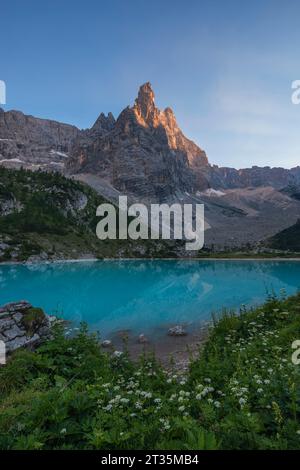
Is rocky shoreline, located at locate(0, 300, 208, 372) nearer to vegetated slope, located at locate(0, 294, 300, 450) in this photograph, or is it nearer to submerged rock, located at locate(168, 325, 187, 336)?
vegetated slope, located at locate(0, 294, 300, 450)

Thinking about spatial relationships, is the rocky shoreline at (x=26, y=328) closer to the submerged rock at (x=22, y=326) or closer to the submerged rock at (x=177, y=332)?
the submerged rock at (x=22, y=326)

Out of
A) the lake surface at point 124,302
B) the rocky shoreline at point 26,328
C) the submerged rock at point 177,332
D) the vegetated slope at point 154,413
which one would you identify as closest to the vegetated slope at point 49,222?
the lake surface at point 124,302

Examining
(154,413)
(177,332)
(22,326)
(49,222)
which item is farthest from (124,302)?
(49,222)

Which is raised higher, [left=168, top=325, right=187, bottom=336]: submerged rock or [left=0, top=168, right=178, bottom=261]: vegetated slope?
[left=0, top=168, right=178, bottom=261]: vegetated slope

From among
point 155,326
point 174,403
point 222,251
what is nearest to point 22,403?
point 174,403

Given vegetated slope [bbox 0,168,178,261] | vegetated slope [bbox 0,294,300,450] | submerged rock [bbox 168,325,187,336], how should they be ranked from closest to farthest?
1. vegetated slope [bbox 0,294,300,450]
2. submerged rock [bbox 168,325,187,336]
3. vegetated slope [bbox 0,168,178,261]

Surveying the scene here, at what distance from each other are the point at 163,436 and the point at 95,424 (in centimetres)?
138

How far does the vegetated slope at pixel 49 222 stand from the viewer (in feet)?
406

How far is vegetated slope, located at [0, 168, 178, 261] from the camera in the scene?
123688 mm

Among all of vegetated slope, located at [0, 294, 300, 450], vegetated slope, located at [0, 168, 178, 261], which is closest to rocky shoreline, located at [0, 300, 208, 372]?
vegetated slope, located at [0, 294, 300, 450]

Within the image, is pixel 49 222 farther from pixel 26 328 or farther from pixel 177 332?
pixel 26 328

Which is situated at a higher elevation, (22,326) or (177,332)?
(22,326)

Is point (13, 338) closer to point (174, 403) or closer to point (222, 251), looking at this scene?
point (174, 403)

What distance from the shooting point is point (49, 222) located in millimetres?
148875
